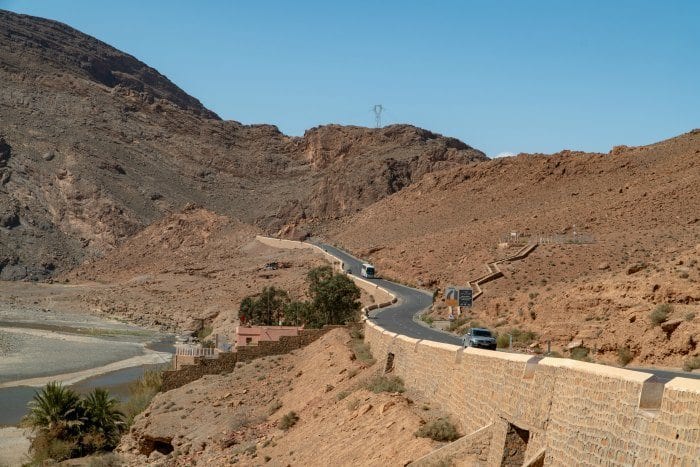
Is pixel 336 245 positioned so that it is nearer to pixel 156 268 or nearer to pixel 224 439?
pixel 156 268

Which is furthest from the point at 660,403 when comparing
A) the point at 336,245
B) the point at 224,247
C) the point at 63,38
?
the point at 63,38

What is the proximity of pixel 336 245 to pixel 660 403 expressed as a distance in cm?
7868

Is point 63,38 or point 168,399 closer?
point 168,399

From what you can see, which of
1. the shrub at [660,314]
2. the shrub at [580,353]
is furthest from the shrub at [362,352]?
the shrub at [660,314]

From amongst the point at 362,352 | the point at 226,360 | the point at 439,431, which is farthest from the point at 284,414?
the point at 439,431

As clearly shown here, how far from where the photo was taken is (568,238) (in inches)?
2019

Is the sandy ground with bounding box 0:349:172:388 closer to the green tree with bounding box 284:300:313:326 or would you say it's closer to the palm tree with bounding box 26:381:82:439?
the green tree with bounding box 284:300:313:326

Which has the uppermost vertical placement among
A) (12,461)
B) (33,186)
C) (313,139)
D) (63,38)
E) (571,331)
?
(63,38)

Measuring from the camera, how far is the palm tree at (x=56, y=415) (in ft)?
85.6

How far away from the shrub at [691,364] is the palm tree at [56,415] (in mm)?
16289

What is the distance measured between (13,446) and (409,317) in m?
14.4

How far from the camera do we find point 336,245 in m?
85.6

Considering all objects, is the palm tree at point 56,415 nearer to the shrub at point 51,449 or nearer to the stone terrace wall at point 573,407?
the shrub at point 51,449

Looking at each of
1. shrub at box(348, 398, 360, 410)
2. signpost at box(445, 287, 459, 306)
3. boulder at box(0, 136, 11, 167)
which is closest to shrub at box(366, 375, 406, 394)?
shrub at box(348, 398, 360, 410)
